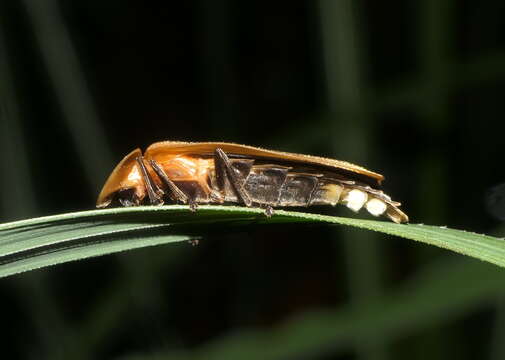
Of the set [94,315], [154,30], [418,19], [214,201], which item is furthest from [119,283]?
[154,30]

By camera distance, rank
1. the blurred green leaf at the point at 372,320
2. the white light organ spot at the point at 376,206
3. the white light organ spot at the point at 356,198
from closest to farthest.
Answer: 1. the white light organ spot at the point at 376,206
2. the white light organ spot at the point at 356,198
3. the blurred green leaf at the point at 372,320

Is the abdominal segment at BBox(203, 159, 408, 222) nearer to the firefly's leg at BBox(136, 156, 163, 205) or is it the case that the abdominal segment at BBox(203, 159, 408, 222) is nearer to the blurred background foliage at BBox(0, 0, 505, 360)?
the firefly's leg at BBox(136, 156, 163, 205)

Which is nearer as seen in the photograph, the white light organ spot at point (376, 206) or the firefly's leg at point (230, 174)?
the white light organ spot at point (376, 206)

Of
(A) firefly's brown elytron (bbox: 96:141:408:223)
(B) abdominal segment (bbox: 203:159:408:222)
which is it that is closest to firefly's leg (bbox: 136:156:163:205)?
(A) firefly's brown elytron (bbox: 96:141:408:223)

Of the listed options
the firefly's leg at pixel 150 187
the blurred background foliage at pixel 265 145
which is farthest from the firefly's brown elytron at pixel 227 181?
the blurred background foliage at pixel 265 145

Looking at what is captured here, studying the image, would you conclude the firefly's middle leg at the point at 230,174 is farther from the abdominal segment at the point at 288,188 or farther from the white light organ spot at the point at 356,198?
the white light organ spot at the point at 356,198

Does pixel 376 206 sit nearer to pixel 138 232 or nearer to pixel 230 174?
pixel 230 174

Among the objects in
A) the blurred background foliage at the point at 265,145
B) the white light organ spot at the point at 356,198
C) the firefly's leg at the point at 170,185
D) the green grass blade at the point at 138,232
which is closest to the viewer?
the green grass blade at the point at 138,232

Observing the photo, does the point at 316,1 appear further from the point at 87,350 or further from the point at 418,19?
the point at 87,350

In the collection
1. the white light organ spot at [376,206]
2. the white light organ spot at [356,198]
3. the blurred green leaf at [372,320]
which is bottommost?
the blurred green leaf at [372,320]
